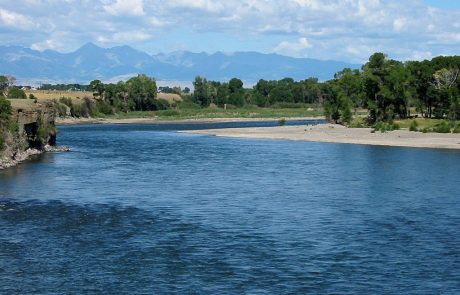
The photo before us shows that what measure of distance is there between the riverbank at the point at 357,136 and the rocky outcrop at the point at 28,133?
4275 cm

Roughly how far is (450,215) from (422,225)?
13.6 feet

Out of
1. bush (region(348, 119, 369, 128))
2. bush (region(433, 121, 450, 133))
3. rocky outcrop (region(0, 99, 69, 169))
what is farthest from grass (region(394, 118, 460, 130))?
rocky outcrop (region(0, 99, 69, 169))

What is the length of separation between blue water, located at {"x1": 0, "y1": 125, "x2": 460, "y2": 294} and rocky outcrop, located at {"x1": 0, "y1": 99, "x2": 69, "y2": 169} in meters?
3.75

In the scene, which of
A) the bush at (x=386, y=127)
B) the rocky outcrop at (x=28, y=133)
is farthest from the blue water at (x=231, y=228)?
the bush at (x=386, y=127)

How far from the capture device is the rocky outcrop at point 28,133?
265 ft

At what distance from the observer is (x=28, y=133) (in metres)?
94.8

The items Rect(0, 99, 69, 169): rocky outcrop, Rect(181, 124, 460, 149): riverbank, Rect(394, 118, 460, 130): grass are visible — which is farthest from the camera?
Rect(394, 118, 460, 130): grass

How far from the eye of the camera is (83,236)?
41531 mm

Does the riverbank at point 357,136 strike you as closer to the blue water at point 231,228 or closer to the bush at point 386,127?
the bush at point 386,127

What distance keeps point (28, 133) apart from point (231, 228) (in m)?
57.9

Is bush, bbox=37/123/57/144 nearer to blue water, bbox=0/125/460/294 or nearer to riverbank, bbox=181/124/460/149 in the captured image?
blue water, bbox=0/125/460/294

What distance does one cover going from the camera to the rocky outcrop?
265 ft

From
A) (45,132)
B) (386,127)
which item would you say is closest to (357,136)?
(386,127)

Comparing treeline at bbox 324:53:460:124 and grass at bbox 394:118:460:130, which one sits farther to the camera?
treeline at bbox 324:53:460:124
